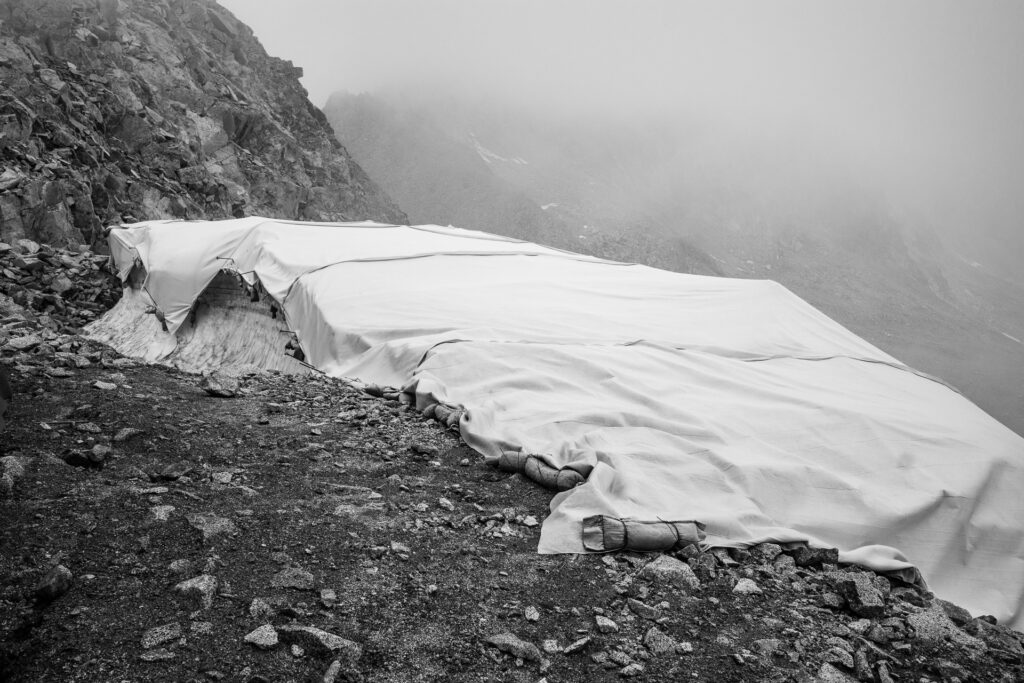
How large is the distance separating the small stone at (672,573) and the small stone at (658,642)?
0.37m

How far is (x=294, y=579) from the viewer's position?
7.89 ft

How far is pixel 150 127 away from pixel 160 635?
714 inches

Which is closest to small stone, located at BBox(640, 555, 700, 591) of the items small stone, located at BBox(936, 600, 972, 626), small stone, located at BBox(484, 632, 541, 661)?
small stone, located at BBox(484, 632, 541, 661)

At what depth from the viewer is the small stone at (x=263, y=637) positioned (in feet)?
6.64

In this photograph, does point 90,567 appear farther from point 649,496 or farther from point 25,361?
point 25,361

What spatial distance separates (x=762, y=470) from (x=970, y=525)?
3.57 feet

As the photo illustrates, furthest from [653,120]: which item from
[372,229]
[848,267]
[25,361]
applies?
[25,361]

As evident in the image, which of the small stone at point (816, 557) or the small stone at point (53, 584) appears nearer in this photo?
the small stone at point (53, 584)

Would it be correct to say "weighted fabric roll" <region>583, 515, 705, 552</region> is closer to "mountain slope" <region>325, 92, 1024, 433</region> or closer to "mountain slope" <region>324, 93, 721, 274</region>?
"mountain slope" <region>324, 93, 721, 274</region>

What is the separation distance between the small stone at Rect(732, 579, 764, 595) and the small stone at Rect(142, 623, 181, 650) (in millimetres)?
2190

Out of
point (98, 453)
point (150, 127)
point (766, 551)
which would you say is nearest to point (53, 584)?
point (98, 453)

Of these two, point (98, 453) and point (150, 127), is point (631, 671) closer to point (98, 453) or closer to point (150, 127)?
point (98, 453)

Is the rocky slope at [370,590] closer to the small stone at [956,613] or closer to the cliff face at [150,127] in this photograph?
the small stone at [956,613]

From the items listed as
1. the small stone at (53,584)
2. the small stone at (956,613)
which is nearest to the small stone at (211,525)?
the small stone at (53,584)
